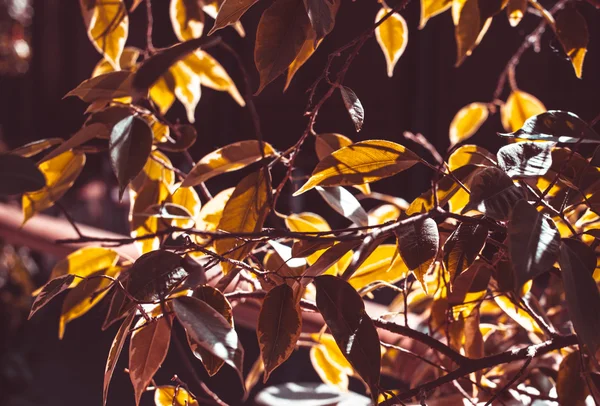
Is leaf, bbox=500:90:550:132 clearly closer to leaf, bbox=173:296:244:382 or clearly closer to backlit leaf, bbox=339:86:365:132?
backlit leaf, bbox=339:86:365:132

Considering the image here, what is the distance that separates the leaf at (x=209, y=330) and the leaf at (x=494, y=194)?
0.12m

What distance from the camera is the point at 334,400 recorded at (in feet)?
1.96

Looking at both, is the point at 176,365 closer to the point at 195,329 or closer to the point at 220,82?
the point at 220,82

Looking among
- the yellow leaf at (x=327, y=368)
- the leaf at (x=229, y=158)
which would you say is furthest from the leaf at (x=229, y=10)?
the yellow leaf at (x=327, y=368)

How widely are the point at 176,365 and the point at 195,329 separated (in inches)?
62.1

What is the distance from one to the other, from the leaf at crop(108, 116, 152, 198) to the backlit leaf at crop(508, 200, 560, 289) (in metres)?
0.20

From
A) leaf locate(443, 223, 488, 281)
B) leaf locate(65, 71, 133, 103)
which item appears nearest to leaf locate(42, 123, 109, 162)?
leaf locate(65, 71, 133, 103)

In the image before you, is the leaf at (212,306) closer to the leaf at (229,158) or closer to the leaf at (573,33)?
the leaf at (229,158)

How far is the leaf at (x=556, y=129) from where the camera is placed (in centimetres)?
31

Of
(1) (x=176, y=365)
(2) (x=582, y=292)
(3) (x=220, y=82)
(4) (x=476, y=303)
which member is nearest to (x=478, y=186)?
(2) (x=582, y=292)

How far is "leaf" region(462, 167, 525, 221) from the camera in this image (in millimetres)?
275

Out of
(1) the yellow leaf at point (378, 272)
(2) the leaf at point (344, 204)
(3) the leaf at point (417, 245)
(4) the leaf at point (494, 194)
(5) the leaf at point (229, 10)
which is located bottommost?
(1) the yellow leaf at point (378, 272)

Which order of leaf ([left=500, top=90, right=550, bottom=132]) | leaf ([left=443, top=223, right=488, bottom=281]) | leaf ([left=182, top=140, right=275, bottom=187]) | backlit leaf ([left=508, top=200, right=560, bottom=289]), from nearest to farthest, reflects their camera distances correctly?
backlit leaf ([left=508, top=200, right=560, bottom=289]), leaf ([left=443, top=223, right=488, bottom=281]), leaf ([left=182, top=140, right=275, bottom=187]), leaf ([left=500, top=90, right=550, bottom=132])

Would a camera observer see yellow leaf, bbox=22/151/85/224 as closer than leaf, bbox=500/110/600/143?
No
